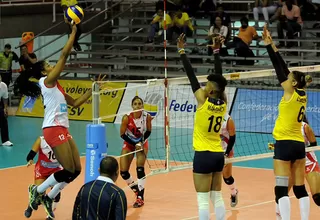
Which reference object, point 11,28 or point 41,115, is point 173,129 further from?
point 11,28

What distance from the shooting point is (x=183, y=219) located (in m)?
11.9

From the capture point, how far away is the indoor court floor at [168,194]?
1225 cm

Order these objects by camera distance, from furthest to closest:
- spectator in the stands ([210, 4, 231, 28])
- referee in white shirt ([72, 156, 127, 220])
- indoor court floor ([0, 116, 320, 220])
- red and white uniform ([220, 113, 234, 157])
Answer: spectator in the stands ([210, 4, 231, 28]), red and white uniform ([220, 113, 234, 157]), indoor court floor ([0, 116, 320, 220]), referee in white shirt ([72, 156, 127, 220])

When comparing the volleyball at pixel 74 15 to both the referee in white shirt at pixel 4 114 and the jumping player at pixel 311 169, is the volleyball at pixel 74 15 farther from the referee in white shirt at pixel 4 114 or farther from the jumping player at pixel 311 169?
the referee in white shirt at pixel 4 114

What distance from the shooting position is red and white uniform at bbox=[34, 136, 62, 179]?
11906 mm

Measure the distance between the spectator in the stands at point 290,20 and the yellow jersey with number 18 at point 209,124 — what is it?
47.2 feet

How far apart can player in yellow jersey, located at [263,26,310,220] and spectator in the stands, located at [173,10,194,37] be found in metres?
14.5

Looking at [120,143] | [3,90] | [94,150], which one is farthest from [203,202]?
[3,90]

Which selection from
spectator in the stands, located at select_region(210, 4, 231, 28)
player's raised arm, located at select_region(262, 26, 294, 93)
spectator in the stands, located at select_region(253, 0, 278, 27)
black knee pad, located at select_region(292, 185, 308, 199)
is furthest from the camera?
Answer: spectator in the stands, located at select_region(253, 0, 278, 27)

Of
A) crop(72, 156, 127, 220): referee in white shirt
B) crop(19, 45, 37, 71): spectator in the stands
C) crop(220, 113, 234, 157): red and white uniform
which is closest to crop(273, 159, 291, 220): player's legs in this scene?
crop(220, 113, 234, 157): red and white uniform

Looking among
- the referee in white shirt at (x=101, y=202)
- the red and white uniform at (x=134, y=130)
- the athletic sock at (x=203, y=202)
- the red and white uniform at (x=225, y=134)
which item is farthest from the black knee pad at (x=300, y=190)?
the referee in white shirt at (x=101, y=202)

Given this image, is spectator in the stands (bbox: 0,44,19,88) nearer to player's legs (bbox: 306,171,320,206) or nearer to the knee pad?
player's legs (bbox: 306,171,320,206)

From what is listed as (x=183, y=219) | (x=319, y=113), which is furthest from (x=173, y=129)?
(x=183, y=219)

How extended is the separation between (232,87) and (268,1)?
16.9 ft
